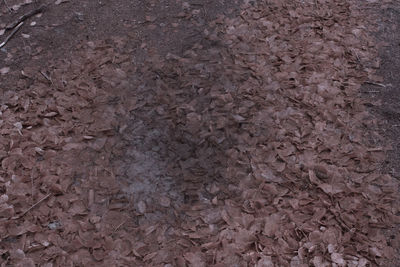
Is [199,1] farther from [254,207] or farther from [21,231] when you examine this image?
[21,231]

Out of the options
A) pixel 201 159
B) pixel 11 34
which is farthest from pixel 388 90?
pixel 11 34

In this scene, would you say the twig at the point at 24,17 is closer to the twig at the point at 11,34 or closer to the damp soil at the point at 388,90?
the twig at the point at 11,34

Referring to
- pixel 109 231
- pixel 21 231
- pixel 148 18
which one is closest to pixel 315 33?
pixel 148 18

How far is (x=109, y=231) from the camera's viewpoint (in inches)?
70.4

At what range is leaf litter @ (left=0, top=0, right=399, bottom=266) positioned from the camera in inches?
68.3

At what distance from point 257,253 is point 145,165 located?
2.17ft

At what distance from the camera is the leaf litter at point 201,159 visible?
1.74 metres

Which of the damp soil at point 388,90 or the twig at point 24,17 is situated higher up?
the twig at point 24,17

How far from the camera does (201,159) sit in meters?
2.01

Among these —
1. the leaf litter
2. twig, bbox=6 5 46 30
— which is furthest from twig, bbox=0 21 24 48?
the leaf litter

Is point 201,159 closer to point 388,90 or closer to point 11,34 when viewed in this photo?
point 388,90

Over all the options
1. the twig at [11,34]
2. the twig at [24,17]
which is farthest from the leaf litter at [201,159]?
the twig at [24,17]

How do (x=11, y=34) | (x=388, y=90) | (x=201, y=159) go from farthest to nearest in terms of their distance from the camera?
(x=11, y=34) → (x=388, y=90) → (x=201, y=159)

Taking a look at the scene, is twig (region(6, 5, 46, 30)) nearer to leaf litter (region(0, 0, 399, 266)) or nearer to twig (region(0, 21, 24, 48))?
twig (region(0, 21, 24, 48))
